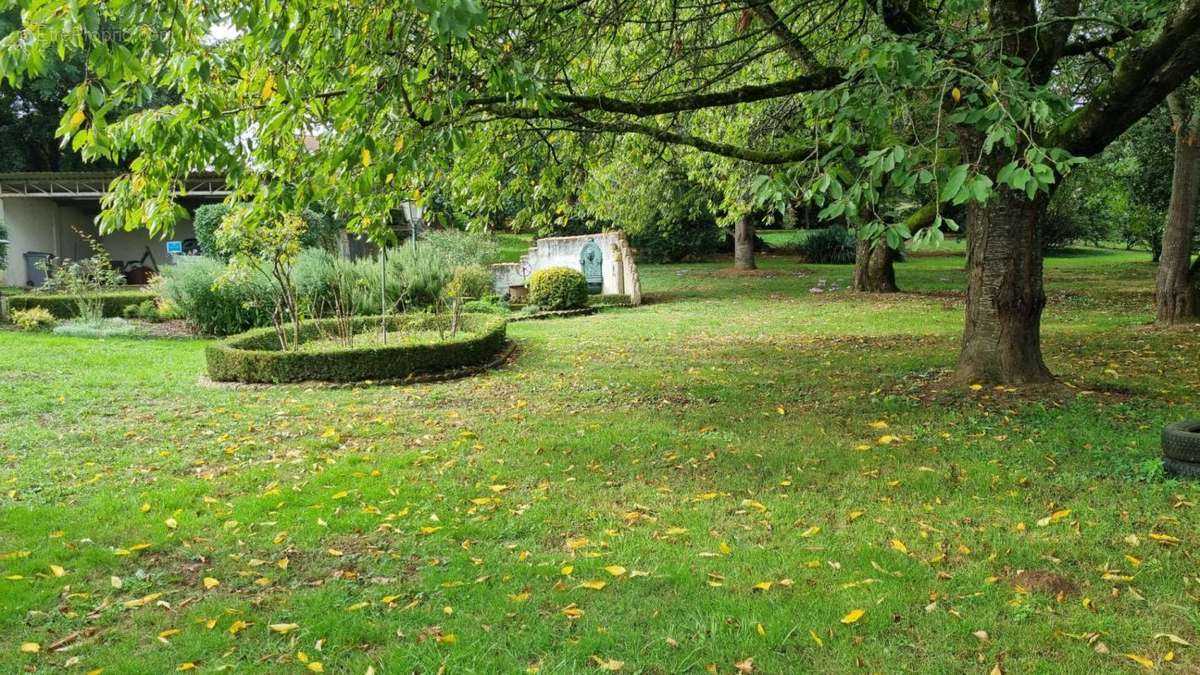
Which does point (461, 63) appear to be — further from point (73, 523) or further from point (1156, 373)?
point (1156, 373)

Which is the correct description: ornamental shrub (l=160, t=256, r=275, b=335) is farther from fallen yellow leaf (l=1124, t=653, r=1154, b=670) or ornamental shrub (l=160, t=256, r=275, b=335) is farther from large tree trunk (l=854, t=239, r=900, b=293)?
fallen yellow leaf (l=1124, t=653, r=1154, b=670)

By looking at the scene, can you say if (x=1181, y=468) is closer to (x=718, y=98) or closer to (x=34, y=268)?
(x=718, y=98)

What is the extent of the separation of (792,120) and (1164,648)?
28.1 feet

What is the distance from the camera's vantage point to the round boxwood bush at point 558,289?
17.8 metres

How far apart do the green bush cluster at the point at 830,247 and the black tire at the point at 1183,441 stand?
25.3 meters

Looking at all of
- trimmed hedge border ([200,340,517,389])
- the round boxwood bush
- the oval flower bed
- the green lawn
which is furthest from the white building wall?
the green lawn

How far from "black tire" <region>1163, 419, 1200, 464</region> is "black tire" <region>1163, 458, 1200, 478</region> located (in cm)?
2

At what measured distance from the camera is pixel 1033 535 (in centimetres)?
399

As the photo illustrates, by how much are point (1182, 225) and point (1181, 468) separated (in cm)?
778

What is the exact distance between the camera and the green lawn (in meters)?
3.11

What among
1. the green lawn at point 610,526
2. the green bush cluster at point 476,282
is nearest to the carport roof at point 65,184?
the green bush cluster at point 476,282

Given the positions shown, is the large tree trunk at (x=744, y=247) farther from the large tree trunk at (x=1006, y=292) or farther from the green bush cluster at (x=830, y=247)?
the large tree trunk at (x=1006, y=292)

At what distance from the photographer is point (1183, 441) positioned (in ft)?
15.2

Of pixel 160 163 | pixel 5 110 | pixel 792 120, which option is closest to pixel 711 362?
pixel 792 120
